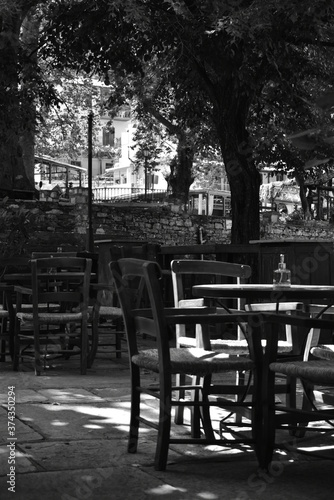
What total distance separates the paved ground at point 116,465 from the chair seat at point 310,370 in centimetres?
39

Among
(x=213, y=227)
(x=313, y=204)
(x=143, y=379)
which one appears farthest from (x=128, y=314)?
(x=313, y=204)

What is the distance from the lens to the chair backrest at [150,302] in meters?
3.95

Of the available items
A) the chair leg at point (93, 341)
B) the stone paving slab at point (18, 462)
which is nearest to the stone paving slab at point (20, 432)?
the stone paving slab at point (18, 462)

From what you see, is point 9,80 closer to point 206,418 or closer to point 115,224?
point 206,418

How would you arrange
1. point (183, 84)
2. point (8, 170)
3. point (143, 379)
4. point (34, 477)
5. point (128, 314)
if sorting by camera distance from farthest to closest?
1. point (8, 170)
2. point (183, 84)
3. point (143, 379)
4. point (128, 314)
5. point (34, 477)

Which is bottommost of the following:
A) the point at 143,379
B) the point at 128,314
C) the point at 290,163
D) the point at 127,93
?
the point at 143,379

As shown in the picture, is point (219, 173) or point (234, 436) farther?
point (219, 173)

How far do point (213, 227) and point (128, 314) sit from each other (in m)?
28.2

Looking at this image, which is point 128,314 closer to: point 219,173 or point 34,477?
point 34,477

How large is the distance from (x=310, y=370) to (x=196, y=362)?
1.78 ft

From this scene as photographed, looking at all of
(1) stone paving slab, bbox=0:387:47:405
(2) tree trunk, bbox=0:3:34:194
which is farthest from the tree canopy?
(1) stone paving slab, bbox=0:387:47:405

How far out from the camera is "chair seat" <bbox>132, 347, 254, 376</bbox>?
3.98 metres

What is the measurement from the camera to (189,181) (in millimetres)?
34656

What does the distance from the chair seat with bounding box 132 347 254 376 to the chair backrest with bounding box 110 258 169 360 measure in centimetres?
8
